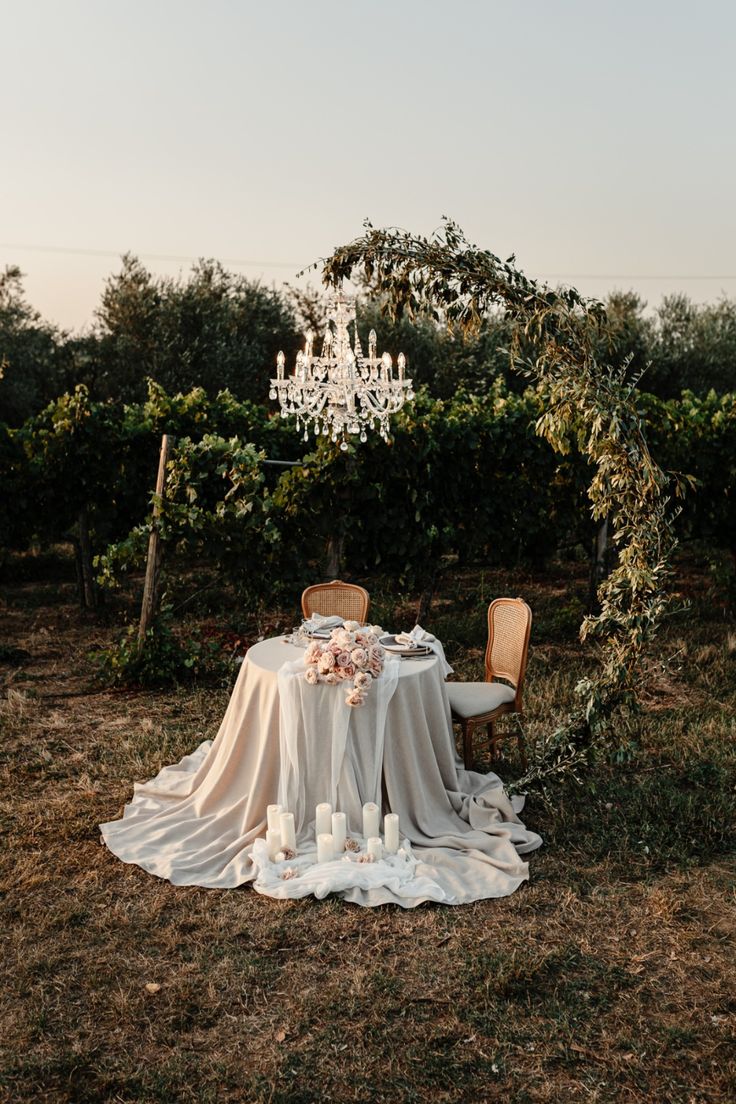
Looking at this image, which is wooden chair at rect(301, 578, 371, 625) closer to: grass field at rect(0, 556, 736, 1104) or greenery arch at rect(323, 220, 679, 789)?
grass field at rect(0, 556, 736, 1104)

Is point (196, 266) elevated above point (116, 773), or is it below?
above

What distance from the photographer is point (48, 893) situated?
444 cm

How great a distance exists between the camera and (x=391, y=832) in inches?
190

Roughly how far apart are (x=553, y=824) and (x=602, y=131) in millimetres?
9940

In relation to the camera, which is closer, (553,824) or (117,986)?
(117,986)

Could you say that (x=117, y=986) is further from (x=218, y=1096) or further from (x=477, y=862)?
(x=477, y=862)

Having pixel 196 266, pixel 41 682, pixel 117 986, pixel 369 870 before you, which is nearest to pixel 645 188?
pixel 196 266

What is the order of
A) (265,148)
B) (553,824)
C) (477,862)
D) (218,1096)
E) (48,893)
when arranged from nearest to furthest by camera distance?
1. (218,1096)
2. (48,893)
3. (477,862)
4. (553,824)
5. (265,148)

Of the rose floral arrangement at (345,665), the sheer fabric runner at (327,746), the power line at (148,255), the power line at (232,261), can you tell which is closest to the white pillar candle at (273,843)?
the sheer fabric runner at (327,746)

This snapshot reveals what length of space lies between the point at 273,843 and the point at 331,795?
1.39ft

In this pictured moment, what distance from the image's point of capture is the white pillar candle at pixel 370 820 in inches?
190

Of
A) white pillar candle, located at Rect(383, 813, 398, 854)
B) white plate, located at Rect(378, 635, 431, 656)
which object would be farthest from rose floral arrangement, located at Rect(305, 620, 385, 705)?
white pillar candle, located at Rect(383, 813, 398, 854)

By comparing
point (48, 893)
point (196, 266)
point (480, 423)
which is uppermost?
point (196, 266)

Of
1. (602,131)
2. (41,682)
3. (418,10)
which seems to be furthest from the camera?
(602,131)
